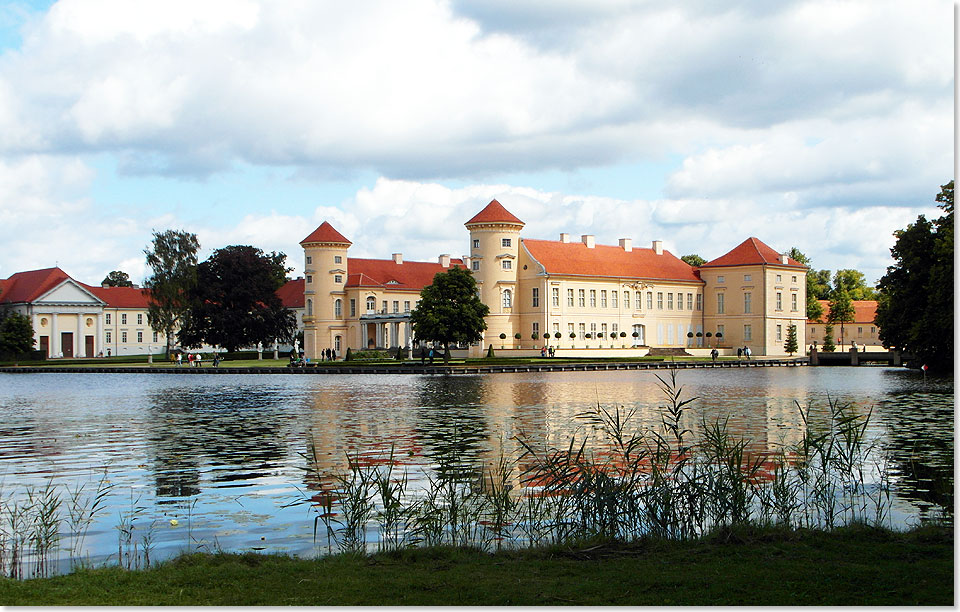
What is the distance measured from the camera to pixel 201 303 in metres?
76.8

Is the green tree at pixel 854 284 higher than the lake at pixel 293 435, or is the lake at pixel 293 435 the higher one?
the green tree at pixel 854 284

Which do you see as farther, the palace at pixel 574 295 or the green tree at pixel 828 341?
the green tree at pixel 828 341

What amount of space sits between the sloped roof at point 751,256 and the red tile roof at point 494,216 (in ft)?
67.3

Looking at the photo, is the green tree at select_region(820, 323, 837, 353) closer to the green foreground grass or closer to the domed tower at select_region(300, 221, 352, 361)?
the domed tower at select_region(300, 221, 352, 361)

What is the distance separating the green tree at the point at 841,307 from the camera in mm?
96438

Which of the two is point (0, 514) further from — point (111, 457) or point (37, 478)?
point (111, 457)

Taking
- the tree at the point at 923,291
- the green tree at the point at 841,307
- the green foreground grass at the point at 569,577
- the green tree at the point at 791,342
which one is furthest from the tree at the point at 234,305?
the green foreground grass at the point at 569,577

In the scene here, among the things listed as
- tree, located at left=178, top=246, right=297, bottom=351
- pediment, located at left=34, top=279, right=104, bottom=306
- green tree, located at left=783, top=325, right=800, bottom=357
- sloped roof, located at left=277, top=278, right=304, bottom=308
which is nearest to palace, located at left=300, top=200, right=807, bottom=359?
green tree, located at left=783, top=325, right=800, bottom=357

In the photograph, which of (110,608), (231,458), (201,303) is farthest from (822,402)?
(201,303)

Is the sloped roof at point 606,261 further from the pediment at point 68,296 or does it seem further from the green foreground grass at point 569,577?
the green foreground grass at point 569,577

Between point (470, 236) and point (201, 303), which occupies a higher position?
point (470, 236)

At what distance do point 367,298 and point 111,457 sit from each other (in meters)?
67.9

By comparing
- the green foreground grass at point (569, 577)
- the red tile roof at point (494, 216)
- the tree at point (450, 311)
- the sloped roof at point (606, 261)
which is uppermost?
the red tile roof at point (494, 216)

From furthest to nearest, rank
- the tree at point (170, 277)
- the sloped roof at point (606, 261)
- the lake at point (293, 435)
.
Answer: the sloped roof at point (606, 261) < the tree at point (170, 277) < the lake at point (293, 435)
